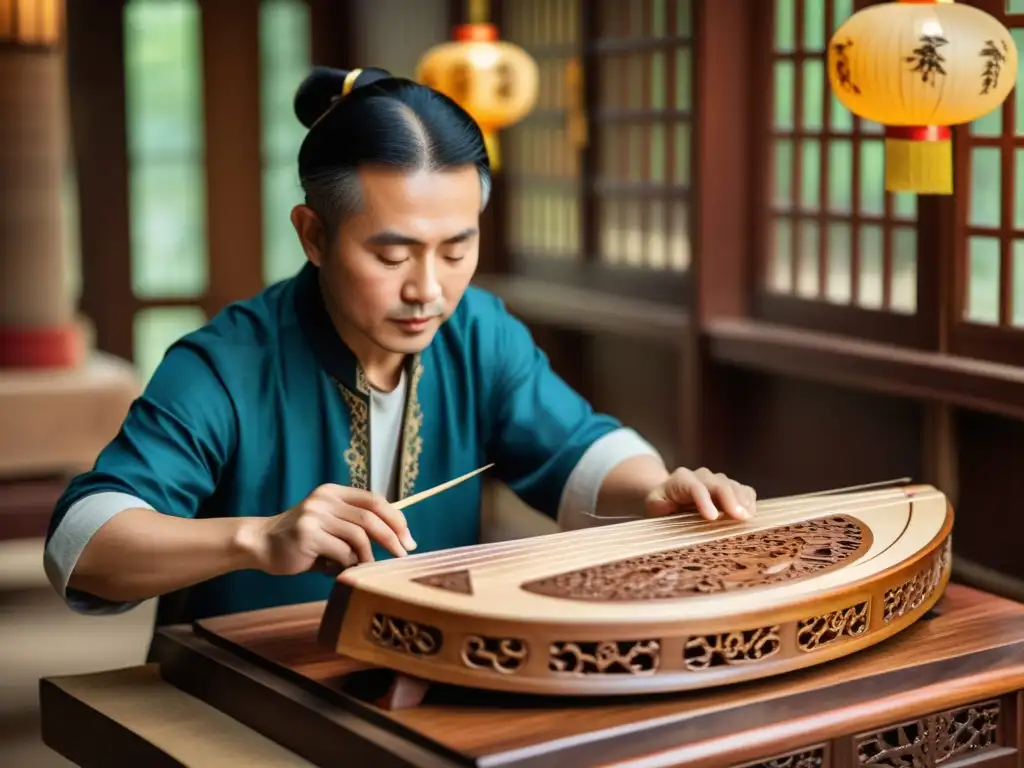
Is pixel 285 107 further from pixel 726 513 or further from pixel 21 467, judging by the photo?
pixel 726 513

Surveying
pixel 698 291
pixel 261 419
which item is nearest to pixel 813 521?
pixel 261 419

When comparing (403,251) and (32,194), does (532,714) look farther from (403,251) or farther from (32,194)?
(32,194)

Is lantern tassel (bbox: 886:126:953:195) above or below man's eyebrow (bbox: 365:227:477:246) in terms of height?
above

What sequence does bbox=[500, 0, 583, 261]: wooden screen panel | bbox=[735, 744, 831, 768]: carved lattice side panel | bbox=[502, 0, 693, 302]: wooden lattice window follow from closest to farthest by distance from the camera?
bbox=[735, 744, 831, 768]: carved lattice side panel → bbox=[502, 0, 693, 302]: wooden lattice window → bbox=[500, 0, 583, 261]: wooden screen panel

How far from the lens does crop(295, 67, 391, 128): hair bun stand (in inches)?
86.0

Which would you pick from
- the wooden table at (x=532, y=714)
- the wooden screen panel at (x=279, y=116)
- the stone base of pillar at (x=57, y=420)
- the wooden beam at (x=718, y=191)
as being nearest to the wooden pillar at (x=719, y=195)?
the wooden beam at (x=718, y=191)

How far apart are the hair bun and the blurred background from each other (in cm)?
154

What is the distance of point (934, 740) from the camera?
1820 millimetres

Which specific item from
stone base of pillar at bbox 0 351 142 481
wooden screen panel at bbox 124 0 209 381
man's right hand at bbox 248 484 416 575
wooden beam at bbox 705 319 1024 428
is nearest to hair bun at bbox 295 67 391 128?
man's right hand at bbox 248 484 416 575

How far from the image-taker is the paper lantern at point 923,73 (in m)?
2.55

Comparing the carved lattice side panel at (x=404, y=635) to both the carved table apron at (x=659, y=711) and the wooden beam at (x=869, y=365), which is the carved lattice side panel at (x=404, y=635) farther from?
the wooden beam at (x=869, y=365)

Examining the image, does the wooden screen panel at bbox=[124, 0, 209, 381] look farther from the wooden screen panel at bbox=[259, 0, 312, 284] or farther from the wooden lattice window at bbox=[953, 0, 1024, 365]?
the wooden lattice window at bbox=[953, 0, 1024, 365]

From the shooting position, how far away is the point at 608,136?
5.11 meters

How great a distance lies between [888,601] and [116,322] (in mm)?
5262
